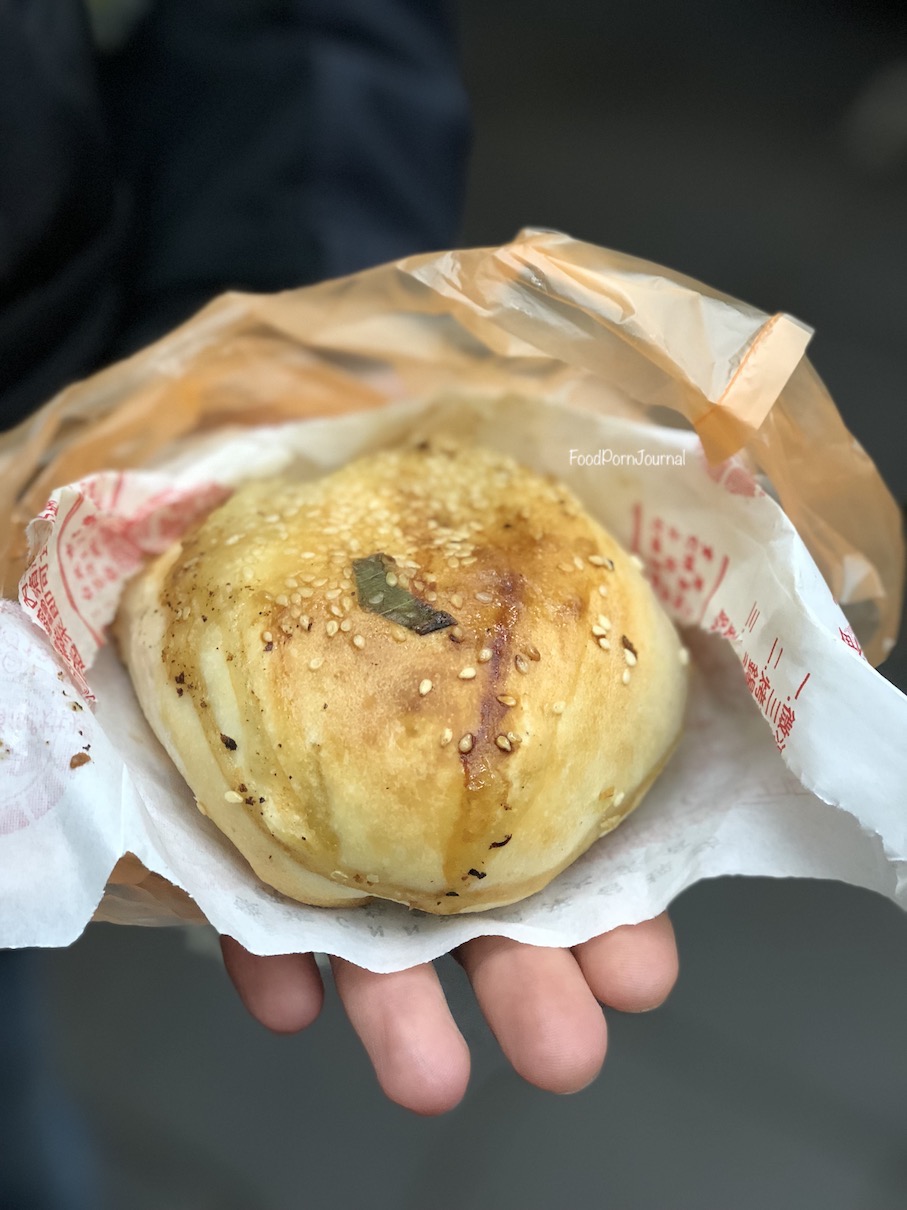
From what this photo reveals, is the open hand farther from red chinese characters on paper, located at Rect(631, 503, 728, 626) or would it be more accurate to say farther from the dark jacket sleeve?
the dark jacket sleeve

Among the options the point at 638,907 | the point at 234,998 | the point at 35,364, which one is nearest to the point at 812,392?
the point at 638,907

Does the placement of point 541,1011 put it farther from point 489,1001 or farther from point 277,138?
point 277,138

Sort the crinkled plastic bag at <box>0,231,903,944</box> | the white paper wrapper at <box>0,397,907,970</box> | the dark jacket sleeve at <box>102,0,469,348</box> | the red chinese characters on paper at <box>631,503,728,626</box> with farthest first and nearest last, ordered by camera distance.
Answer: the dark jacket sleeve at <box>102,0,469,348</box> < the red chinese characters on paper at <box>631,503,728,626</box> < the crinkled plastic bag at <box>0,231,903,944</box> < the white paper wrapper at <box>0,397,907,970</box>

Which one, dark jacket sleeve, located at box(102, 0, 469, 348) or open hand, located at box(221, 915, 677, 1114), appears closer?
open hand, located at box(221, 915, 677, 1114)

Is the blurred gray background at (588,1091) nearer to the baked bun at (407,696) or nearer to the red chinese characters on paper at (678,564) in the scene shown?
the red chinese characters on paper at (678,564)

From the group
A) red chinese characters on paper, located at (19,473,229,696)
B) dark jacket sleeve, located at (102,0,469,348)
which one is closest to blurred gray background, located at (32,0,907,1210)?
red chinese characters on paper, located at (19,473,229,696)

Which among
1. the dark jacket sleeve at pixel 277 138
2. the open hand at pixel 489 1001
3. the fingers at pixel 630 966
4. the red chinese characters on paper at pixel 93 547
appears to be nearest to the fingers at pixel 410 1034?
the open hand at pixel 489 1001
